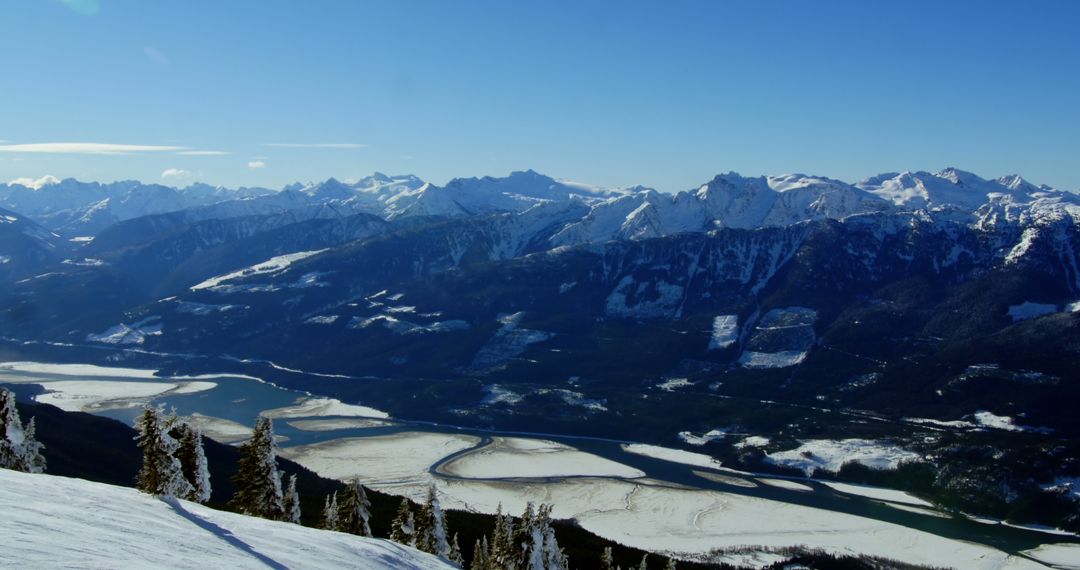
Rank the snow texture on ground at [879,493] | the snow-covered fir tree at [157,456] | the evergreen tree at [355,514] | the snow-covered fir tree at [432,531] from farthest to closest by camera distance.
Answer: the snow texture on ground at [879,493]
the snow-covered fir tree at [432,531]
the evergreen tree at [355,514]
the snow-covered fir tree at [157,456]

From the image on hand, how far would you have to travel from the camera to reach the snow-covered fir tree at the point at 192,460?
5900 cm

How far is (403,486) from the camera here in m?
183

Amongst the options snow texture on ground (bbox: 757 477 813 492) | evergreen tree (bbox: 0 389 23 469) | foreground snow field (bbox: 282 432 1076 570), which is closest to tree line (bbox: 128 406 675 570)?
evergreen tree (bbox: 0 389 23 469)

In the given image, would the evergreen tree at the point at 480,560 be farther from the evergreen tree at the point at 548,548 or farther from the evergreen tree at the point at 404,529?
the evergreen tree at the point at 404,529

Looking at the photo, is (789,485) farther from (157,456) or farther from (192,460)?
(157,456)

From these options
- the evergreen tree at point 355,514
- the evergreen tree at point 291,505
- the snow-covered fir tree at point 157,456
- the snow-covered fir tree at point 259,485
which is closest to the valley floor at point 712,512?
the evergreen tree at point 355,514

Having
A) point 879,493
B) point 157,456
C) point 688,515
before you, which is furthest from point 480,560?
point 879,493

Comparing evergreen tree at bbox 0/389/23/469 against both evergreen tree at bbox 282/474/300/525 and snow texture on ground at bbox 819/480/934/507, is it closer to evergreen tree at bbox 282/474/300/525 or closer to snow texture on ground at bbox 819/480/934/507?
evergreen tree at bbox 282/474/300/525

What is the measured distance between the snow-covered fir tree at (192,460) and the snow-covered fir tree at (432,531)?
17.7m

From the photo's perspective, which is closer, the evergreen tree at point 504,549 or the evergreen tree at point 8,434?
the evergreen tree at point 8,434

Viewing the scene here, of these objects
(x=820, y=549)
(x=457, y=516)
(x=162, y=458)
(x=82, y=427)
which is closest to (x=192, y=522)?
(x=162, y=458)

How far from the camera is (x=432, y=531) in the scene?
71.1m

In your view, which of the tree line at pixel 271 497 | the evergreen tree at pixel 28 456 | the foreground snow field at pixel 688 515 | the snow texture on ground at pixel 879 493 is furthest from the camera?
the snow texture on ground at pixel 879 493

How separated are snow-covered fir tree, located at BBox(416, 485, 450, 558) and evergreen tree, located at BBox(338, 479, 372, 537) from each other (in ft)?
14.4
